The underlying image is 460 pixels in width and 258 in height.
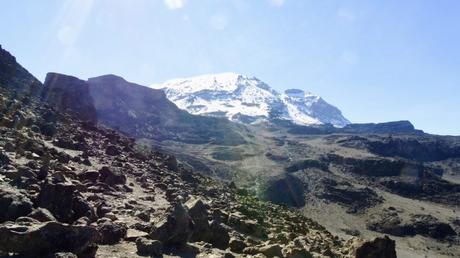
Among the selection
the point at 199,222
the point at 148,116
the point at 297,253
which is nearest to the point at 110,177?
the point at 199,222

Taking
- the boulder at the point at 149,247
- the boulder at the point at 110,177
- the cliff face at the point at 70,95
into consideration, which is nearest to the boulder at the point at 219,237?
the boulder at the point at 149,247

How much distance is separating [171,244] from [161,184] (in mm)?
13036

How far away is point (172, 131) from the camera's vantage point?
16725cm

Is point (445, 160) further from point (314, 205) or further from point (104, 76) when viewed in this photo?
point (104, 76)

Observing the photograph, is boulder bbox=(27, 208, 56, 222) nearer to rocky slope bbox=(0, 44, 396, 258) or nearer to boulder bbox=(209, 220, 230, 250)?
rocky slope bbox=(0, 44, 396, 258)

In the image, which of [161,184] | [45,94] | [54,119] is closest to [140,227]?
[161,184]

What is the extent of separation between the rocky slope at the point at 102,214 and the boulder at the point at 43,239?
0.02 meters

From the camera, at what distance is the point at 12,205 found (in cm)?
1061

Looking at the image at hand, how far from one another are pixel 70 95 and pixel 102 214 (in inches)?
1733

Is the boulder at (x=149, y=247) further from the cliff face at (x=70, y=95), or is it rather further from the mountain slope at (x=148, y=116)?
the mountain slope at (x=148, y=116)

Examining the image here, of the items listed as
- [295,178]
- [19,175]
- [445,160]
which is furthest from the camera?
[445,160]

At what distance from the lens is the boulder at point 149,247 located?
11359mm

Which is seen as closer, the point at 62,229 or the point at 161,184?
the point at 62,229

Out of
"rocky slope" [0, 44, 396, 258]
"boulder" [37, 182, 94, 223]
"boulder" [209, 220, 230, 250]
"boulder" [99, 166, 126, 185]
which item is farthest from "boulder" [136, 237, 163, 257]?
"boulder" [99, 166, 126, 185]
